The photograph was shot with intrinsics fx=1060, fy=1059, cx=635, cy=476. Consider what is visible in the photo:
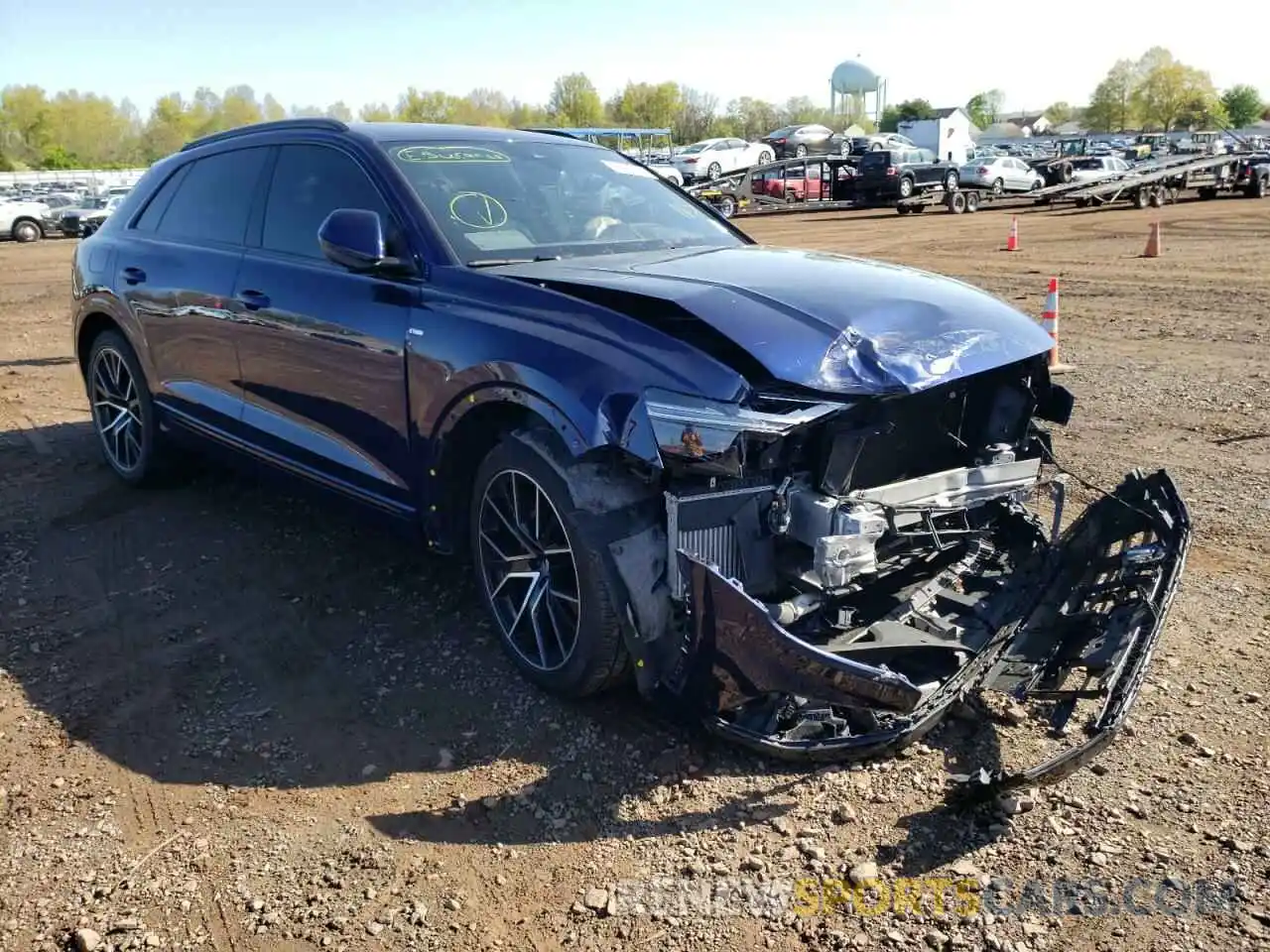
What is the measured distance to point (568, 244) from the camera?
4219 millimetres

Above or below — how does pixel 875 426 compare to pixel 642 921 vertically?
above

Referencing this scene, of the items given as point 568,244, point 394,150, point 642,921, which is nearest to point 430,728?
point 642,921

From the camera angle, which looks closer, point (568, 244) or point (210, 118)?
point (568, 244)

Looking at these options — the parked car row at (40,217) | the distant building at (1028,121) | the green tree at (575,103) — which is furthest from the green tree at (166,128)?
the distant building at (1028,121)

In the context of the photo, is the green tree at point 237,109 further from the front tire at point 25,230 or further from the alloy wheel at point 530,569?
the alloy wheel at point 530,569

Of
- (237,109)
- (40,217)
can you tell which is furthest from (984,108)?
(40,217)

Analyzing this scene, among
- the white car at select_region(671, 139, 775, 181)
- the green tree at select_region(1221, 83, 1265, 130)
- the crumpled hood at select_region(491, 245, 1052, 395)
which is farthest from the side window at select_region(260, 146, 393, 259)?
the green tree at select_region(1221, 83, 1265, 130)

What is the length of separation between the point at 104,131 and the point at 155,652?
12483cm

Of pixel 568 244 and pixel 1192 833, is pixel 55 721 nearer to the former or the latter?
pixel 568 244

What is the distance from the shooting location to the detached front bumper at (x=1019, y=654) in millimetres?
2748

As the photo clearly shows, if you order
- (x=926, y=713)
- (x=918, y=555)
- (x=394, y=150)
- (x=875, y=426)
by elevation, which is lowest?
(x=926, y=713)

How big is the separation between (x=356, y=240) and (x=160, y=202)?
98.2 inches

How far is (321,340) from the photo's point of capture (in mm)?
4246

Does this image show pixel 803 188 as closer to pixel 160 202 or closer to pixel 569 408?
pixel 160 202
